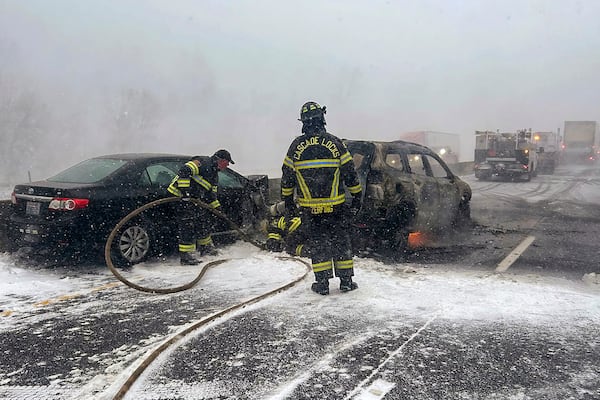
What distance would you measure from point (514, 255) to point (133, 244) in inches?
204

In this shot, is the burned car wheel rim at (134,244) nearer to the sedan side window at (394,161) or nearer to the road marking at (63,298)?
the road marking at (63,298)

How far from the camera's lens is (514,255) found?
640cm

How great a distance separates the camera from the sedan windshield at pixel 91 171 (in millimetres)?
5520

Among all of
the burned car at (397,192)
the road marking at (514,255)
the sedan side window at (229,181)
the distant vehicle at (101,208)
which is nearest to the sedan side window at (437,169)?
the burned car at (397,192)

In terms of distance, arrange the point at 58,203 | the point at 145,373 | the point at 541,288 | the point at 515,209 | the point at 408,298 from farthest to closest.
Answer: the point at 515,209 < the point at 58,203 < the point at 541,288 < the point at 408,298 < the point at 145,373

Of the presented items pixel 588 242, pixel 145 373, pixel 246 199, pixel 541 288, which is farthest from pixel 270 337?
pixel 588 242

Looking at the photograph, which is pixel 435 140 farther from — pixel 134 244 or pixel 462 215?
pixel 134 244

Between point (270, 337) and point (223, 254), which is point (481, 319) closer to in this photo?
point (270, 337)

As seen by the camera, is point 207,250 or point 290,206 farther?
point 207,250

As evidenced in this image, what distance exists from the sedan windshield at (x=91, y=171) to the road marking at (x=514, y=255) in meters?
4.98

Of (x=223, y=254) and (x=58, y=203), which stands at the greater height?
(x=58, y=203)

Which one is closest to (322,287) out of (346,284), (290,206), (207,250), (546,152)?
(346,284)

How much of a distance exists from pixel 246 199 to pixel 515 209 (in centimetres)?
783

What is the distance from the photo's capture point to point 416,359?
2.96 meters
